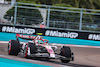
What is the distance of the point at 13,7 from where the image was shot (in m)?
19.9

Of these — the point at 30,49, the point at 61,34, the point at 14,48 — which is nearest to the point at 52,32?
the point at 61,34

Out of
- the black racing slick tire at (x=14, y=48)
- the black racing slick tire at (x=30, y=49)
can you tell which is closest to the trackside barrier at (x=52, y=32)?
the black racing slick tire at (x=14, y=48)

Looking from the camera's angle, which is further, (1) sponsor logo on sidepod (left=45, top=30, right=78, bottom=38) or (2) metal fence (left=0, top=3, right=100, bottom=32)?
(1) sponsor logo on sidepod (left=45, top=30, right=78, bottom=38)

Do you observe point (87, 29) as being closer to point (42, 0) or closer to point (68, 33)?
point (68, 33)

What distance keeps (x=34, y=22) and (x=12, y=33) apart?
185 centimetres

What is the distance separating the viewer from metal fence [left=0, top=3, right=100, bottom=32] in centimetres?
1916

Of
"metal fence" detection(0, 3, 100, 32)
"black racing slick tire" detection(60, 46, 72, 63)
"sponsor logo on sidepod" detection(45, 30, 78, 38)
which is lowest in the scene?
"sponsor logo on sidepod" detection(45, 30, 78, 38)

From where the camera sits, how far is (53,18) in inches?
760

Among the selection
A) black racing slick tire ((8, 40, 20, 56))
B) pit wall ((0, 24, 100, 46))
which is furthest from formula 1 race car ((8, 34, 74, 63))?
pit wall ((0, 24, 100, 46))

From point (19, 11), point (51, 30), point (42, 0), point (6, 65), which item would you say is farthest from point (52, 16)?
point (42, 0)

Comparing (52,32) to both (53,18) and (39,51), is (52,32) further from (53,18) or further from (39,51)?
(39,51)

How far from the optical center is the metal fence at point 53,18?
19156 mm

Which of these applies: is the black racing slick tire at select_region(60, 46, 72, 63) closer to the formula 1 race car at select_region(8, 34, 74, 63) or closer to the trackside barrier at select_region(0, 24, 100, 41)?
the formula 1 race car at select_region(8, 34, 74, 63)

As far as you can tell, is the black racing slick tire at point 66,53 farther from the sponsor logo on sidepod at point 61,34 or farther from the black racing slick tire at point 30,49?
the sponsor logo on sidepod at point 61,34
